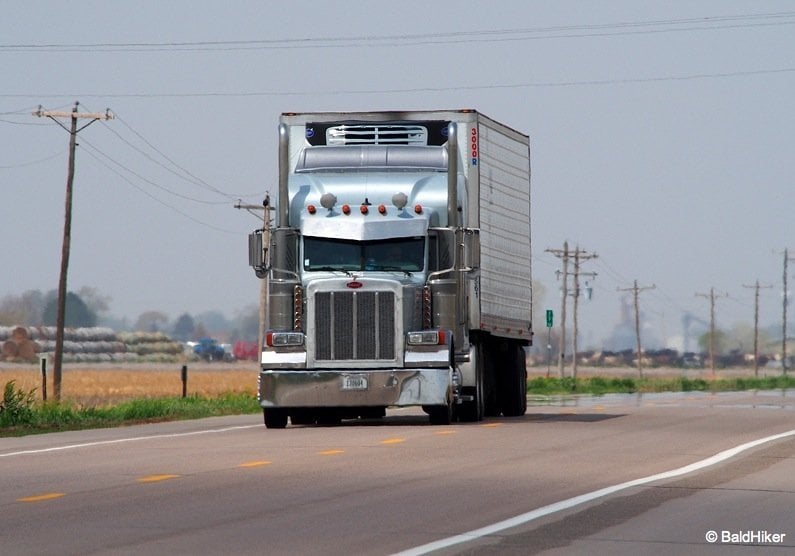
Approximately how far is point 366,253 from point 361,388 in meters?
2.36

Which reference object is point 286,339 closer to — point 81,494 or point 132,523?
point 81,494

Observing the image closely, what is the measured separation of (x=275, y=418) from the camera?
29.5m

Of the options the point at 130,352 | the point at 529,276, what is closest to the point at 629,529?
the point at 529,276

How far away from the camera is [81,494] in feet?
53.1

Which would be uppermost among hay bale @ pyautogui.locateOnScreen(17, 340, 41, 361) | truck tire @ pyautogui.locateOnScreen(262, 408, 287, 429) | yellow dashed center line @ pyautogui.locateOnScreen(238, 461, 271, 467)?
hay bale @ pyautogui.locateOnScreen(17, 340, 41, 361)

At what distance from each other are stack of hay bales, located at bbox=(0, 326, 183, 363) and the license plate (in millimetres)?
93445

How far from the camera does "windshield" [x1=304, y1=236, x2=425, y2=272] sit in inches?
1153

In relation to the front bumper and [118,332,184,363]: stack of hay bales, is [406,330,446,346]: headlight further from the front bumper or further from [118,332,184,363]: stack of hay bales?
[118,332,184,363]: stack of hay bales

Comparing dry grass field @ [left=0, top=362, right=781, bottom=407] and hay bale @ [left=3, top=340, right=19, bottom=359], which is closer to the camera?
Answer: dry grass field @ [left=0, top=362, right=781, bottom=407]

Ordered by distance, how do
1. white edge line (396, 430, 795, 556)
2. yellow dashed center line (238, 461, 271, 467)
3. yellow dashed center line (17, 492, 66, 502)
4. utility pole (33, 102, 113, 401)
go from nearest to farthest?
white edge line (396, 430, 795, 556) < yellow dashed center line (17, 492, 66, 502) < yellow dashed center line (238, 461, 271, 467) < utility pole (33, 102, 113, 401)

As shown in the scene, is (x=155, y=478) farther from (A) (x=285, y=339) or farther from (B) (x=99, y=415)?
(B) (x=99, y=415)

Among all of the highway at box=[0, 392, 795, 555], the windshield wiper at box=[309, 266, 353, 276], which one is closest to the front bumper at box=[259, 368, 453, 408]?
the highway at box=[0, 392, 795, 555]

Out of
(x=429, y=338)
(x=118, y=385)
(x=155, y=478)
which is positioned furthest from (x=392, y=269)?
(x=118, y=385)

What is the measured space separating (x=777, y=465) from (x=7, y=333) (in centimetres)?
12789
